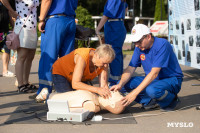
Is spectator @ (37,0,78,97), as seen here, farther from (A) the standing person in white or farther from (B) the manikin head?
(B) the manikin head

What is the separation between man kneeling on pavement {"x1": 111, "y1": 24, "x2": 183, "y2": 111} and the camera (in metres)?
4.48

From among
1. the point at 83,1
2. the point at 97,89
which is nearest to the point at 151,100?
the point at 97,89

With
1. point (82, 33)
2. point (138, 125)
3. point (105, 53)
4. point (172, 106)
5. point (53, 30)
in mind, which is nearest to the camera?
point (138, 125)

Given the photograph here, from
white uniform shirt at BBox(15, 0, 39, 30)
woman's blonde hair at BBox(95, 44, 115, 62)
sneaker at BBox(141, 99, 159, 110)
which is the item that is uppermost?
white uniform shirt at BBox(15, 0, 39, 30)

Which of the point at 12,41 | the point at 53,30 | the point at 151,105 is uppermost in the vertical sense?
the point at 53,30

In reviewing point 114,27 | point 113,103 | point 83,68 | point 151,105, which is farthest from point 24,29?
point 151,105

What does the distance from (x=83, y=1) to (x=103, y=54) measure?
38.3 m

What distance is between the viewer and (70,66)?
4.81 meters

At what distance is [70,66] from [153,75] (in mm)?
1126

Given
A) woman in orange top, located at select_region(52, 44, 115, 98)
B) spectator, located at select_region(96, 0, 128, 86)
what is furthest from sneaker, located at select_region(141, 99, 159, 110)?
spectator, located at select_region(96, 0, 128, 86)

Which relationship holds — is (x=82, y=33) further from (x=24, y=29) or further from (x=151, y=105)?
(x=151, y=105)

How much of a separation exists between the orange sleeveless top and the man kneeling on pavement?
0.36m

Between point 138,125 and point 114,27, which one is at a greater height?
point 114,27

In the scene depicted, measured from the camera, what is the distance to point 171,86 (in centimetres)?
468
